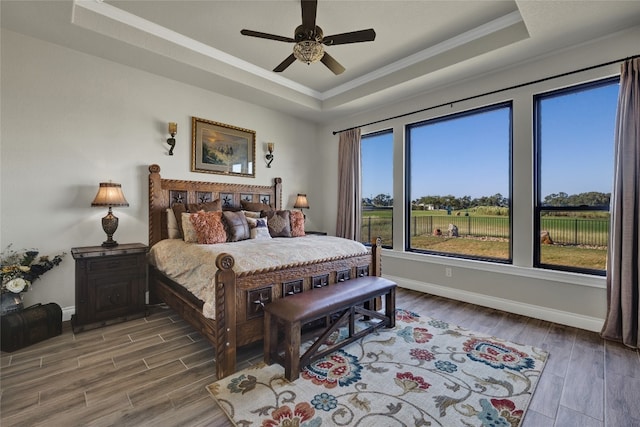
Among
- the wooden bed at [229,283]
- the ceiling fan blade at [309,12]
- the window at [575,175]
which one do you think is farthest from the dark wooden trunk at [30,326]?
the window at [575,175]

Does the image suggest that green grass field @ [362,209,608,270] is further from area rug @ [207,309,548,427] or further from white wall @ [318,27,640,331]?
area rug @ [207,309,548,427]

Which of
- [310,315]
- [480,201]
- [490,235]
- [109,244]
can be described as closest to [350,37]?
[310,315]

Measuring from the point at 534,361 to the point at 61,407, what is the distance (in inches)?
131

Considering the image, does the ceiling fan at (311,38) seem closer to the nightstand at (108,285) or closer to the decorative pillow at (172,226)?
the decorative pillow at (172,226)

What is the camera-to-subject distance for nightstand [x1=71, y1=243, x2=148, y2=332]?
276cm

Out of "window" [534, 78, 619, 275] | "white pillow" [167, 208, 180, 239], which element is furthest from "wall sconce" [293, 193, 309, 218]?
"window" [534, 78, 619, 275]

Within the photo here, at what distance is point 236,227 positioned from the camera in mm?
3346

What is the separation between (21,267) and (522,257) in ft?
16.8

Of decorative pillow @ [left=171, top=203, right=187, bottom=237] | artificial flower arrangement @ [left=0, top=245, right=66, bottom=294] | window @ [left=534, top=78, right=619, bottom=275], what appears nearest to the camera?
artificial flower arrangement @ [left=0, top=245, right=66, bottom=294]

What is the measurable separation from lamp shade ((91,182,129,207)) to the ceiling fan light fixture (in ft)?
7.86

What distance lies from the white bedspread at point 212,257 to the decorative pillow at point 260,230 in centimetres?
77

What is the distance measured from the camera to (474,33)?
10.1 ft

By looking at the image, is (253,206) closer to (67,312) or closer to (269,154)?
(269,154)

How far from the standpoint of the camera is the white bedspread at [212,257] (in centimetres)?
221
